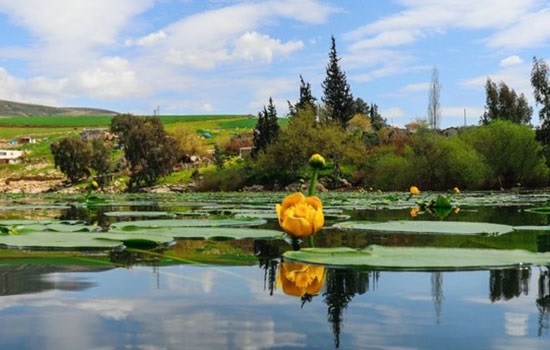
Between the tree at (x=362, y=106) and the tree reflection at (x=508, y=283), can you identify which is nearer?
the tree reflection at (x=508, y=283)

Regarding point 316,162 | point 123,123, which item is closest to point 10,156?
point 123,123

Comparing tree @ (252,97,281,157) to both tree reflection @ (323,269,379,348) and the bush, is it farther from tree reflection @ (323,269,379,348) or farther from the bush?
tree reflection @ (323,269,379,348)

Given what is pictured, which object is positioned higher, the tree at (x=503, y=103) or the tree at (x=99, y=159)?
the tree at (x=503, y=103)

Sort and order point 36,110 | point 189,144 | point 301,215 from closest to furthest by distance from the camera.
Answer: point 301,215 < point 189,144 < point 36,110

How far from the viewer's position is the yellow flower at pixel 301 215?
118 inches

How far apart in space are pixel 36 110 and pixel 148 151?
13647 cm

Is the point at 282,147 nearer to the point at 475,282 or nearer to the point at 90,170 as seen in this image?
the point at 90,170

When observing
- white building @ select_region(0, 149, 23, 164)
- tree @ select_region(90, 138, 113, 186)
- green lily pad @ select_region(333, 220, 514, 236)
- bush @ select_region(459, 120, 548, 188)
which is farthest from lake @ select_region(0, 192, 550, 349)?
white building @ select_region(0, 149, 23, 164)

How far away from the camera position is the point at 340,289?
1.95m

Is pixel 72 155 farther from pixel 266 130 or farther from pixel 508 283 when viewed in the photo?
pixel 508 283

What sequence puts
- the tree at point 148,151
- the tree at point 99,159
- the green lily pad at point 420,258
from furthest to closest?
the tree at point 99,159 < the tree at point 148,151 < the green lily pad at point 420,258

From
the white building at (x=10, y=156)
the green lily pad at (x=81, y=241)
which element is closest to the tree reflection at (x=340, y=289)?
the green lily pad at (x=81, y=241)

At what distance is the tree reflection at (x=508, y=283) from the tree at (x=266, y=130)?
155 ft

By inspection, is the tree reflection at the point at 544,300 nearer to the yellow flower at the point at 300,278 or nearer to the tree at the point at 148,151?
the yellow flower at the point at 300,278
